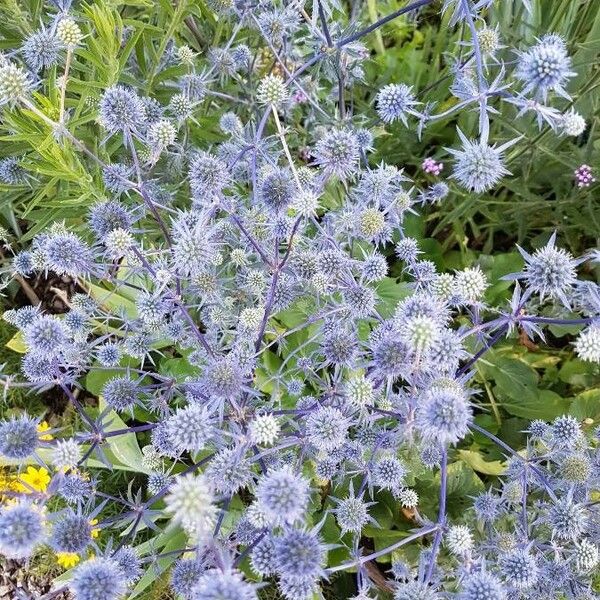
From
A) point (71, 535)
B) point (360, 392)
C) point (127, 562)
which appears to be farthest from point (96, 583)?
point (360, 392)

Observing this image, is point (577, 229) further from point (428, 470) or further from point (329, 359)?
point (329, 359)

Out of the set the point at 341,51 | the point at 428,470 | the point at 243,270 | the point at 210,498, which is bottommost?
the point at 428,470

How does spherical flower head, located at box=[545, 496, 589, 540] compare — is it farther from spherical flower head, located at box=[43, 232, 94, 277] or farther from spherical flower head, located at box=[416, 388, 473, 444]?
spherical flower head, located at box=[43, 232, 94, 277]

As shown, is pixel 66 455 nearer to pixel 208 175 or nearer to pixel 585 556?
pixel 208 175

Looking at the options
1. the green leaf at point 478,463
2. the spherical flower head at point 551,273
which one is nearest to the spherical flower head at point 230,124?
the spherical flower head at point 551,273

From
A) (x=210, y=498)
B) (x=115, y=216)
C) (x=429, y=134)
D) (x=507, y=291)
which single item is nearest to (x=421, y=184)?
(x=429, y=134)

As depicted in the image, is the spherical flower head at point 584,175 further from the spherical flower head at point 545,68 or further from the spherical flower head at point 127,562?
the spherical flower head at point 127,562

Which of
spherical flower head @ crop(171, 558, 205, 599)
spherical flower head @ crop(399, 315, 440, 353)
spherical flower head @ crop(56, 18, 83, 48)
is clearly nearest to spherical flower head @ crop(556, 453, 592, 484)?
spherical flower head @ crop(399, 315, 440, 353)

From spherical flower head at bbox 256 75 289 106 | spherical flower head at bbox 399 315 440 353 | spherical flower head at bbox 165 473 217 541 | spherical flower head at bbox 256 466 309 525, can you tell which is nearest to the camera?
spherical flower head at bbox 165 473 217 541
